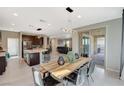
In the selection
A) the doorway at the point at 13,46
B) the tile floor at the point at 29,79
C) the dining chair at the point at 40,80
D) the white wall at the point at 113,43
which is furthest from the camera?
the doorway at the point at 13,46

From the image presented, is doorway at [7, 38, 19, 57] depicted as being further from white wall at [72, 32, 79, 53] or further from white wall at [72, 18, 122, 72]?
white wall at [72, 18, 122, 72]

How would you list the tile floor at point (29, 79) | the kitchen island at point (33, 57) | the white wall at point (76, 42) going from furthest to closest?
the white wall at point (76, 42), the kitchen island at point (33, 57), the tile floor at point (29, 79)

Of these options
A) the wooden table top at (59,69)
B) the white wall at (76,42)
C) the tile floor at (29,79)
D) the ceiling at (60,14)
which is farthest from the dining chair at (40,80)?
the white wall at (76,42)

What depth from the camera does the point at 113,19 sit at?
4.54m

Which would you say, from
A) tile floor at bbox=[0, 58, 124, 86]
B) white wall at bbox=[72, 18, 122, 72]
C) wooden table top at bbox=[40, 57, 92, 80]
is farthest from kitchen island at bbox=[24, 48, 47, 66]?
white wall at bbox=[72, 18, 122, 72]

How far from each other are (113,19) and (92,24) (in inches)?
49.4

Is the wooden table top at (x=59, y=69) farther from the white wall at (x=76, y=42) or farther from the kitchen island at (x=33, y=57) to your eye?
the white wall at (x=76, y=42)

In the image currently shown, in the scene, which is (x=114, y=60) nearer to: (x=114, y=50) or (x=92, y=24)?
(x=114, y=50)

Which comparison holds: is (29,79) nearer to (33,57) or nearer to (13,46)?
(33,57)

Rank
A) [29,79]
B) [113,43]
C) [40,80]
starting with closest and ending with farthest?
[40,80]
[29,79]
[113,43]

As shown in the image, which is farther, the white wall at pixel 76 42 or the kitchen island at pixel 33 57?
the white wall at pixel 76 42

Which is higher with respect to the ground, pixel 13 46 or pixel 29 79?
pixel 13 46

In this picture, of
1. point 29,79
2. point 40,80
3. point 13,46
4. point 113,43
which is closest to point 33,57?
point 29,79
